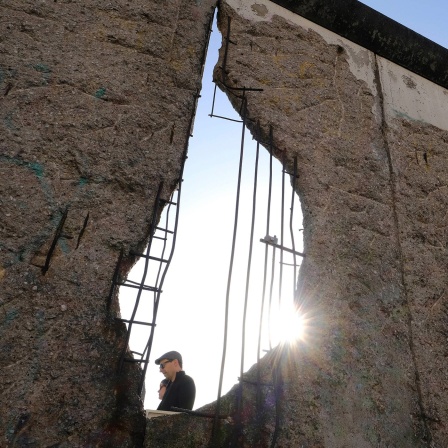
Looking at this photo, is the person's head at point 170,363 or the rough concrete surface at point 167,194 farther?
the person's head at point 170,363

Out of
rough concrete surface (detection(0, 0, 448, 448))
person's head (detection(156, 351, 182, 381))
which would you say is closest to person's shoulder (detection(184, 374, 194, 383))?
person's head (detection(156, 351, 182, 381))

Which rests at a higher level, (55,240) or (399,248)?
(399,248)

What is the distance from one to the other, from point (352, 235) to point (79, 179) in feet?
4.32

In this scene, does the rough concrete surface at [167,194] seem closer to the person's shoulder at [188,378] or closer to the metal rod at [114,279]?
the metal rod at [114,279]

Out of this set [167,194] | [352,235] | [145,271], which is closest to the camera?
[145,271]

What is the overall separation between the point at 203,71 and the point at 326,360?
158 cm

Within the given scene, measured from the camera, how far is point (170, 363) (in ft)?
9.25

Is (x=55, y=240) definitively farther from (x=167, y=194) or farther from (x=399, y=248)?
(x=399, y=248)

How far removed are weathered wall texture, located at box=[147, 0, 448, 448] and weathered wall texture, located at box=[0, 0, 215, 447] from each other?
28 cm

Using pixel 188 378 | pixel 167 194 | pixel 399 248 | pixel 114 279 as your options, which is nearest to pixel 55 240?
pixel 114 279

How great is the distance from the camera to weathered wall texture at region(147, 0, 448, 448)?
1815mm

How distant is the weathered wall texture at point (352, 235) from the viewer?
1815 mm

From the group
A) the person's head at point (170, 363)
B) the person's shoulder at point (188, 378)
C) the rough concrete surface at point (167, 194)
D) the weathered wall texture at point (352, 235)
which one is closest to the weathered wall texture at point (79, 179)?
the rough concrete surface at point (167, 194)

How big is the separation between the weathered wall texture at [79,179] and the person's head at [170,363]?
1251mm
